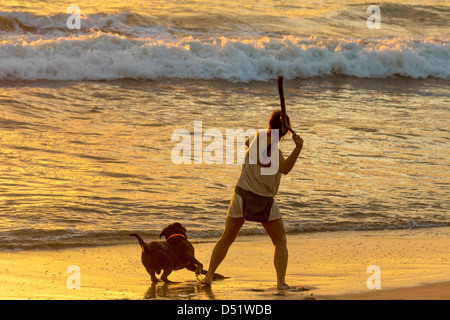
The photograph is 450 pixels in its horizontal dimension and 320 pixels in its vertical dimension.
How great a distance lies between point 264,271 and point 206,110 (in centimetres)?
1041

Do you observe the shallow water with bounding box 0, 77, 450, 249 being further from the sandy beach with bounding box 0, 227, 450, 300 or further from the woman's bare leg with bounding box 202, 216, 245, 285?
the woman's bare leg with bounding box 202, 216, 245, 285

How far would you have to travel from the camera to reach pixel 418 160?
42.4ft

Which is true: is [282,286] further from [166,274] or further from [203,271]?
[166,274]

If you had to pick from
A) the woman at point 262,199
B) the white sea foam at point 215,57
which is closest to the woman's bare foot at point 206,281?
the woman at point 262,199

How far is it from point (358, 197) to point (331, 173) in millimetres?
1209

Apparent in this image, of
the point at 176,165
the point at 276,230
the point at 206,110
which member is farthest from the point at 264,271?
the point at 206,110

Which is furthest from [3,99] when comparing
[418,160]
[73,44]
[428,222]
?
[428,222]

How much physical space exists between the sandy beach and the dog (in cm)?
13

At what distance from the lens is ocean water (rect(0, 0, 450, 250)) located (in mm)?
9531

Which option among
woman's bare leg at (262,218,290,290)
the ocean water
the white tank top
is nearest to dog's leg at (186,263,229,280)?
woman's bare leg at (262,218,290,290)

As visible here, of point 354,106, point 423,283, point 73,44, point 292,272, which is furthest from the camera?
point 73,44

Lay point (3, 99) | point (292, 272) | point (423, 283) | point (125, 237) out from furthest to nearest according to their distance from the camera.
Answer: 1. point (3, 99)
2. point (125, 237)
3. point (292, 272)
4. point (423, 283)

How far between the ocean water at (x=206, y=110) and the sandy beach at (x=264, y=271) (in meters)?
0.48
